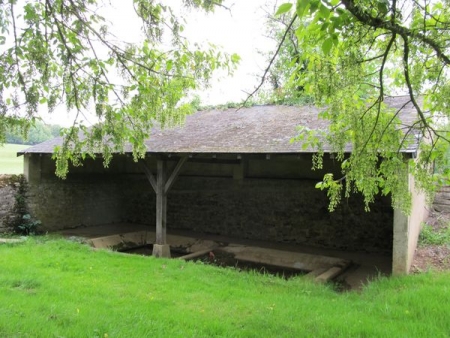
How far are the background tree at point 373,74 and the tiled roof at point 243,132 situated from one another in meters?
2.40

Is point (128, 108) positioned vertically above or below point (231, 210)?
above

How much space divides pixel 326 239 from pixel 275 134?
3.51 metres

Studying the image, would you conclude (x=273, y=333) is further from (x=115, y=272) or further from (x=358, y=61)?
(x=115, y=272)

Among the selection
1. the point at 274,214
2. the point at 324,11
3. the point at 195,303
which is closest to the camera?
the point at 324,11

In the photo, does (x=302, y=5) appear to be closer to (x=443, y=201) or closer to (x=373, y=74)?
(x=373, y=74)

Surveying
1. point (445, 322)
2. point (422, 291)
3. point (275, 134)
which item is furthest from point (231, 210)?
point (445, 322)

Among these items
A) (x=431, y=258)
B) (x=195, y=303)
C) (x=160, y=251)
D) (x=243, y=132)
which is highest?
(x=243, y=132)

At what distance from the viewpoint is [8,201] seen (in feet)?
30.1

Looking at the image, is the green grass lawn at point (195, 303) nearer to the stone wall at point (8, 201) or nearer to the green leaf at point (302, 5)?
the green leaf at point (302, 5)

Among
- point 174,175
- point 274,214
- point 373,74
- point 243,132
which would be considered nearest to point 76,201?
point 174,175

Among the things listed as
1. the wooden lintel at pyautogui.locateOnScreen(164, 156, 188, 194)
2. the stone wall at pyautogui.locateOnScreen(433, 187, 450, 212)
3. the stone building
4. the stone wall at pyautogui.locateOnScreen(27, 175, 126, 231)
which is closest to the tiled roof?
the stone building

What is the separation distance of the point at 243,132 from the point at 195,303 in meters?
4.17

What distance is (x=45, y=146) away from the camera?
9.84 m

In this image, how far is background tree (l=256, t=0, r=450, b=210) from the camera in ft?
7.64
